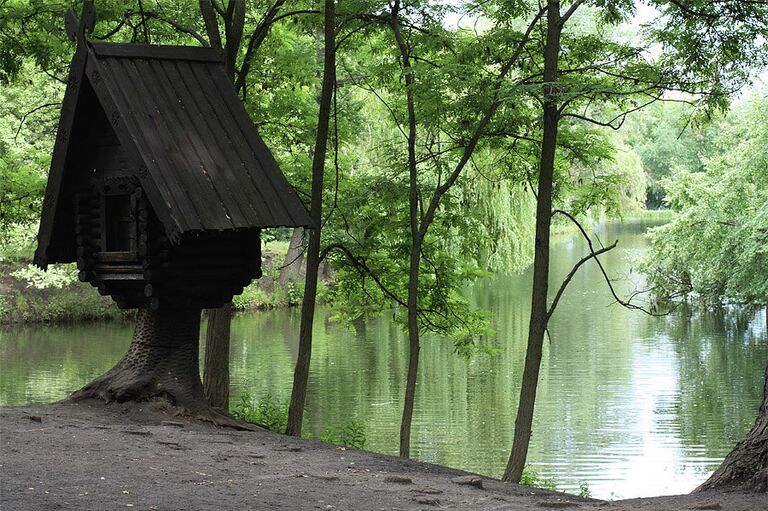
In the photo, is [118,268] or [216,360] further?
[216,360]

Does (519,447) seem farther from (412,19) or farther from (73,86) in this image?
(73,86)

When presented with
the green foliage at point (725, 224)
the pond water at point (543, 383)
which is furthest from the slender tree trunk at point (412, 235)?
the green foliage at point (725, 224)

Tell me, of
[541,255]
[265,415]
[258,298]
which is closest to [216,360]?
[265,415]

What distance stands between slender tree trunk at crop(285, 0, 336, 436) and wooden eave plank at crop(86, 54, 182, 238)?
246 centimetres

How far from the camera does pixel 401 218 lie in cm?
1255

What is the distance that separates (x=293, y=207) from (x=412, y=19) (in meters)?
3.66

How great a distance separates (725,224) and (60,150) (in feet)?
57.3

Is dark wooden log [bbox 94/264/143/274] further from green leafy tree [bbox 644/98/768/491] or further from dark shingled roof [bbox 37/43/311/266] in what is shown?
green leafy tree [bbox 644/98/768/491]

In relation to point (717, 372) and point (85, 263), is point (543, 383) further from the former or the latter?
point (85, 263)

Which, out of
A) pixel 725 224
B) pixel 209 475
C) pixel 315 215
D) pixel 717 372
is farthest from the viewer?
pixel 725 224

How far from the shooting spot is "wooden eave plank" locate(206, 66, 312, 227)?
8391mm

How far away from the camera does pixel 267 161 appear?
8.62 meters

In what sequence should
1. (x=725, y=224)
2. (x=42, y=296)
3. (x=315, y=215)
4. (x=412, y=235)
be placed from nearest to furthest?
(x=315, y=215) < (x=412, y=235) < (x=725, y=224) < (x=42, y=296)

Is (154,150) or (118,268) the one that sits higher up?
(154,150)
